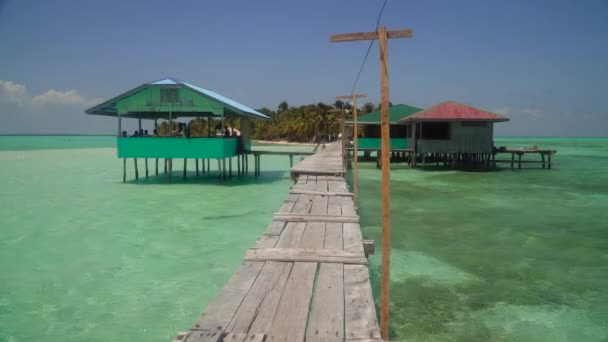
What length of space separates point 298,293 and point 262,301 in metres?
0.29

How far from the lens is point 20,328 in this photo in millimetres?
5160

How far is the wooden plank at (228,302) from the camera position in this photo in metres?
2.52

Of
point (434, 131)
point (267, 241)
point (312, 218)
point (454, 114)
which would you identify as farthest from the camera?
point (434, 131)

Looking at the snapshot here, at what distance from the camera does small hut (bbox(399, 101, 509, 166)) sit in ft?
75.5

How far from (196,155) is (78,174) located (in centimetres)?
1083

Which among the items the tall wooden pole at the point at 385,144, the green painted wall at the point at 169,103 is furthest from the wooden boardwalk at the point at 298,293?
the green painted wall at the point at 169,103

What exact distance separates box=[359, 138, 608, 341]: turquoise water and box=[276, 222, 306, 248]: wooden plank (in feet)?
5.43

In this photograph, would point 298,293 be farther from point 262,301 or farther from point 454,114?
point 454,114

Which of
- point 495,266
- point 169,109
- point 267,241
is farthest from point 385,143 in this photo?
point 169,109

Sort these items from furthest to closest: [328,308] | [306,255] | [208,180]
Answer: [208,180]
[306,255]
[328,308]

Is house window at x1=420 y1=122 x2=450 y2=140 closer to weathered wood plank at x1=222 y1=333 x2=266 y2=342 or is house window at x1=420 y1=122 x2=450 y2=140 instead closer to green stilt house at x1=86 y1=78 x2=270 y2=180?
green stilt house at x1=86 y1=78 x2=270 y2=180

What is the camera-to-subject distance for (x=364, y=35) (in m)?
4.16

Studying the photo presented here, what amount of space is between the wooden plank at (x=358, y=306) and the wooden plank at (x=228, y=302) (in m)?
0.73

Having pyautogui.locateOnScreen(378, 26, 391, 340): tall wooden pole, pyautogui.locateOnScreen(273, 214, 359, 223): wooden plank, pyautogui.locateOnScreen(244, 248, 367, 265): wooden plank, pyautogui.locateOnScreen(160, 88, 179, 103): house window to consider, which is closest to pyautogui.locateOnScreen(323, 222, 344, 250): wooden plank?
pyautogui.locateOnScreen(273, 214, 359, 223): wooden plank
